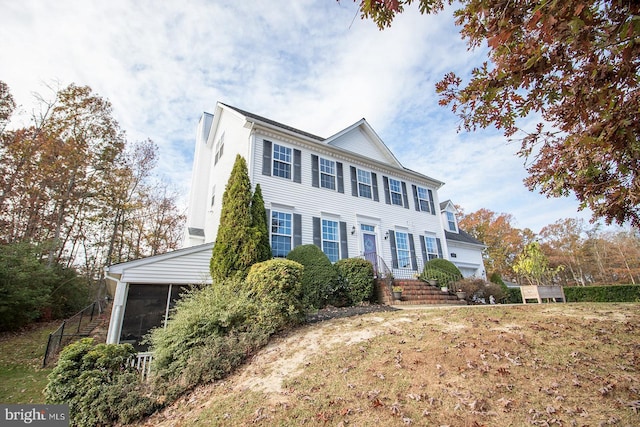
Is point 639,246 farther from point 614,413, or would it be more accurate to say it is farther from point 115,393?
point 115,393

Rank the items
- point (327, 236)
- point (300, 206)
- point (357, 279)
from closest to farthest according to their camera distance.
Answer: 1. point (357, 279)
2. point (300, 206)
3. point (327, 236)

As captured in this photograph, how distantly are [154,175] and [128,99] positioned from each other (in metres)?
14.6

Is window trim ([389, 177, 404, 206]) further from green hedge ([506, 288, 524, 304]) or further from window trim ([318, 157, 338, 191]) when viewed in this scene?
green hedge ([506, 288, 524, 304])

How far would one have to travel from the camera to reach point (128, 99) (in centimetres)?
1099

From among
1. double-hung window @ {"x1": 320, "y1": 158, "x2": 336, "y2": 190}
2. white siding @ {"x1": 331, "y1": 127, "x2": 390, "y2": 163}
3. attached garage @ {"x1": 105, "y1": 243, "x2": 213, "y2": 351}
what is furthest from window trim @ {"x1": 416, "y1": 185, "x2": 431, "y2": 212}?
attached garage @ {"x1": 105, "y1": 243, "x2": 213, "y2": 351}

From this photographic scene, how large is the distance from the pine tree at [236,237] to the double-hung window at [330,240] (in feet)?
14.1

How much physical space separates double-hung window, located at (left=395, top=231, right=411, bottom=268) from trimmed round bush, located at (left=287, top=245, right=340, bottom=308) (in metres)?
6.21

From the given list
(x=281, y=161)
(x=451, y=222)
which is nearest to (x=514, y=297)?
(x=451, y=222)

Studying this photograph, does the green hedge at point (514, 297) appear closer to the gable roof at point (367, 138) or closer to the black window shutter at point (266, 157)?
the gable roof at point (367, 138)

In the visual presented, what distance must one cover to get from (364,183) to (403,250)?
4.26 m

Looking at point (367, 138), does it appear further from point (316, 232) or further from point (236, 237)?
point (236, 237)

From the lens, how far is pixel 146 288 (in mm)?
9492

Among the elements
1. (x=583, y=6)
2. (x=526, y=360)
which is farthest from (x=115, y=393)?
(x=583, y=6)

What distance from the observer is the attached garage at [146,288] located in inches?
351
